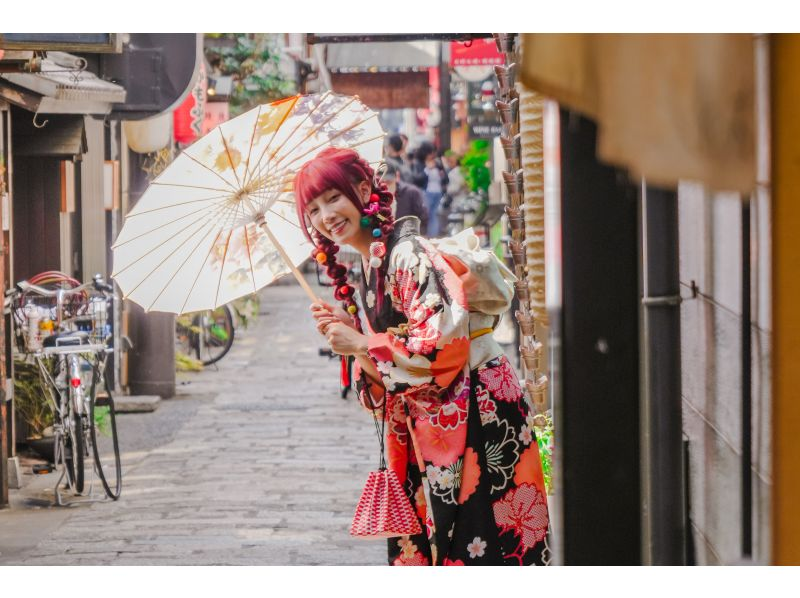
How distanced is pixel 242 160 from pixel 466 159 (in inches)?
446

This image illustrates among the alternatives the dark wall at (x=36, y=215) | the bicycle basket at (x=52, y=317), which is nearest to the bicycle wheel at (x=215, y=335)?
the dark wall at (x=36, y=215)

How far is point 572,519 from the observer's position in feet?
11.3

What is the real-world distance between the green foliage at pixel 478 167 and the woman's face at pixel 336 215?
11407 mm

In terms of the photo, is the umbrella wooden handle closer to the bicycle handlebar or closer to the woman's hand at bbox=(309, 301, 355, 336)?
the woman's hand at bbox=(309, 301, 355, 336)

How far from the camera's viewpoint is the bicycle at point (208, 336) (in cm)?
1511

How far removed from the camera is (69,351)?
843cm

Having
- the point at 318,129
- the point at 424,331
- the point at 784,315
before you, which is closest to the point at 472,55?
the point at 318,129

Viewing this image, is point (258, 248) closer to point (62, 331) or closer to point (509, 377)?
point (509, 377)

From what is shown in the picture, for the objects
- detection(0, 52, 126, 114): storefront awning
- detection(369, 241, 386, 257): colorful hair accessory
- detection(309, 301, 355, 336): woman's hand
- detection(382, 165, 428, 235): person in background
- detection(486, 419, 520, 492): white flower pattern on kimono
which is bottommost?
detection(486, 419, 520, 492): white flower pattern on kimono

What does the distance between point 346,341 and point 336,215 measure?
0.51 m

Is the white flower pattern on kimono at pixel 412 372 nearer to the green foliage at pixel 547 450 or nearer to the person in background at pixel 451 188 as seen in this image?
the green foliage at pixel 547 450

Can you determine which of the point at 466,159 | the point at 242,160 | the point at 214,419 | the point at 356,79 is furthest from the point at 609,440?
the point at 356,79

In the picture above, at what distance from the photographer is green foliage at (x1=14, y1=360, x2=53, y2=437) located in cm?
955

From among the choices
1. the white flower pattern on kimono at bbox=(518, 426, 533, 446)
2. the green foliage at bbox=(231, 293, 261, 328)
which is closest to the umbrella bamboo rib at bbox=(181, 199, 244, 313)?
the white flower pattern on kimono at bbox=(518, 426, 533, 446)
